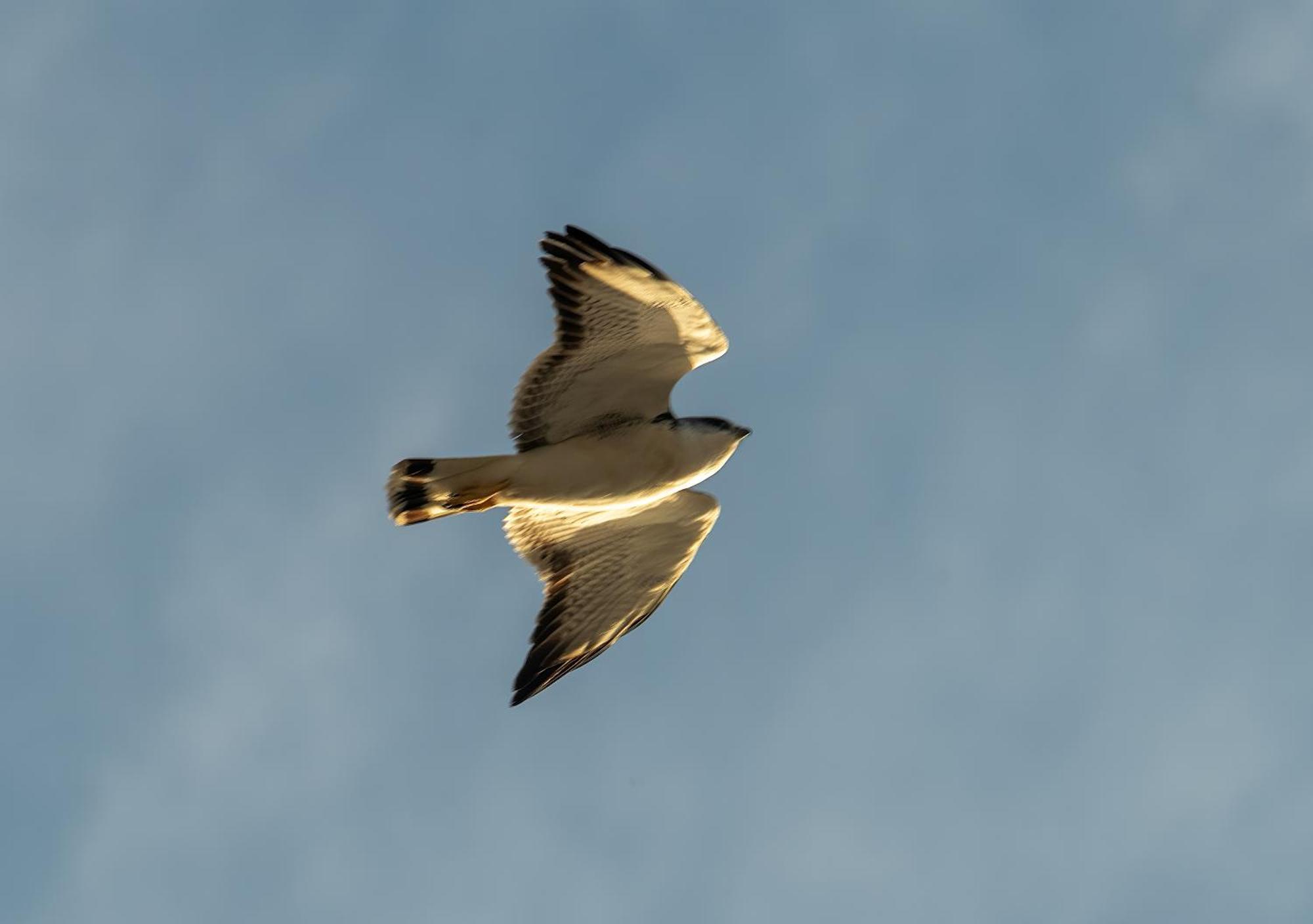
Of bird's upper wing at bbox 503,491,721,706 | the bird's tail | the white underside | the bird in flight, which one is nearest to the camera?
the bird in flight

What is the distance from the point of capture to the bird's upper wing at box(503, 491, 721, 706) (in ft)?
40.6

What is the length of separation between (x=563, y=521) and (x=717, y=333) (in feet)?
7.38

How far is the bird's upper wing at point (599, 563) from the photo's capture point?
40.6 feet

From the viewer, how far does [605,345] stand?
1124 centimetres

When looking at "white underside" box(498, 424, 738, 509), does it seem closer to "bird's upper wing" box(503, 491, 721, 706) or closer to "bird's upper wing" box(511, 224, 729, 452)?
"bird's upper wing" box(511, 224, 729, 452)

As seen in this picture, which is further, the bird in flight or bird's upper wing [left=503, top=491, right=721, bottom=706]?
bird's upper wing [left=503, top=491, right=721, bottom=706]

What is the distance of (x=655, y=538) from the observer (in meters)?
12.5

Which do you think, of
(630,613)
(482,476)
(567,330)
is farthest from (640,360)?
(630,613)

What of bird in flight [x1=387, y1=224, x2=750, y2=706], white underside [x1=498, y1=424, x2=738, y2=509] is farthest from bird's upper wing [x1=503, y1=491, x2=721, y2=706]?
white underside [x1=498, y1=424, x2=738, y2=509]

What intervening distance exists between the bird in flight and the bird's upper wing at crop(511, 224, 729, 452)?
0.01 metres

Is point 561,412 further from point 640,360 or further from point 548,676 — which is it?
point 548,676

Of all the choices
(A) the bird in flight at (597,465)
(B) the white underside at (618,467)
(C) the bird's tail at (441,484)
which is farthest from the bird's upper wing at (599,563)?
(C) the bird's tail at (441,484)

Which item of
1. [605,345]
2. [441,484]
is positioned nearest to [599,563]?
[441,484]

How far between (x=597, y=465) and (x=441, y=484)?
1.18 metres
